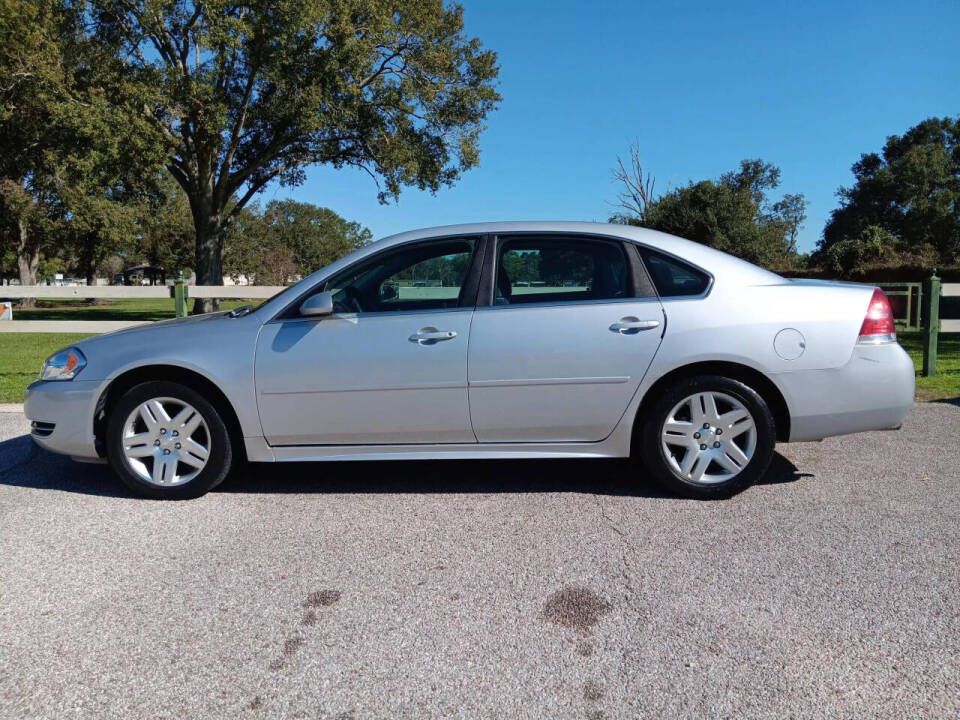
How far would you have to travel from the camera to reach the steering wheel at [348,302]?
420 cm

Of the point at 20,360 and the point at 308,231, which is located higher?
the point at 308,231

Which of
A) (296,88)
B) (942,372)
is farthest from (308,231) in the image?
(942,372)

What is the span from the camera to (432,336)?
4.04m

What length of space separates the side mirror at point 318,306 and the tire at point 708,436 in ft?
6.33

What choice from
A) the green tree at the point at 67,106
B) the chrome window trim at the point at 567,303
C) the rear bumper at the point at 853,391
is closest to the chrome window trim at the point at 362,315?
the chrome window trim at the point at 567,303

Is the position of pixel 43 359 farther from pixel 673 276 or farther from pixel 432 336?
pixel 673 276

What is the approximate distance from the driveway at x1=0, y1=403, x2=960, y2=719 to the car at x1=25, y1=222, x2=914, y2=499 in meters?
0.33

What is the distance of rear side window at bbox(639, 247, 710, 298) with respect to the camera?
410 cm

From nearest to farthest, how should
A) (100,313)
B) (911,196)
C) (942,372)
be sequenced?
(942,372) < (100,313) < (911,196)

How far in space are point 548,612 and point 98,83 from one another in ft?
77.4

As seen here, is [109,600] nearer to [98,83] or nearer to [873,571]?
[873,571]

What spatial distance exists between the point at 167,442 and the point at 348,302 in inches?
52.4

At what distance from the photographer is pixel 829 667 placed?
2346 mm

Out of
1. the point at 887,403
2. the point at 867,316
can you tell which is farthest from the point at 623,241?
the point at 887,403
